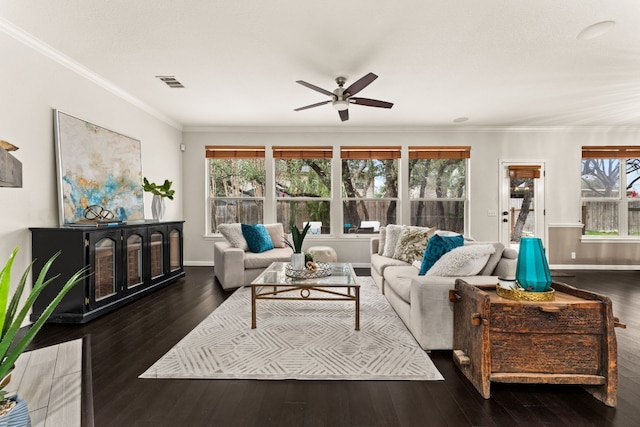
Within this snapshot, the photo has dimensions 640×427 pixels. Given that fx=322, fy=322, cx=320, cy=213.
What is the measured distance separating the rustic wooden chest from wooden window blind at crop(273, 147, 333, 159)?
4367 millimetres

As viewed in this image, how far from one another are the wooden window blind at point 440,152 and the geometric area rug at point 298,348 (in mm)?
3401

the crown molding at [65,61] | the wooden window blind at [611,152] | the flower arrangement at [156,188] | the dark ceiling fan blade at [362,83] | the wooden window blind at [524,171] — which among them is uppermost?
the crown molding at [65,61]

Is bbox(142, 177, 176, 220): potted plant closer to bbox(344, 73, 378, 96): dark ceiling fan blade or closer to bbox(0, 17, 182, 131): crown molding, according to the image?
bbox(0, 17, 182, 131): crown molding

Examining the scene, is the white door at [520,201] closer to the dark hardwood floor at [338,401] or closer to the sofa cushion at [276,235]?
the dark hardwood floor at [338,401]

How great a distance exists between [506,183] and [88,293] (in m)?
6.38

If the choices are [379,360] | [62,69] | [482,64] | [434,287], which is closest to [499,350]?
[434,287]

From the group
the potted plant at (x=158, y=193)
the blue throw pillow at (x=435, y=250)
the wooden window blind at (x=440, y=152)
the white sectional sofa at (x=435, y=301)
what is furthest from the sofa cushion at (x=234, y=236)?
the wooden window blind at (x=440, y=152)

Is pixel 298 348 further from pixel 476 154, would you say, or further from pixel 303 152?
pixel 476 154

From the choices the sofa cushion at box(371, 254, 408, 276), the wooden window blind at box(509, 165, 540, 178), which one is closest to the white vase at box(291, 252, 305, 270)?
the sofa cushion at box(371, 254, 408, 276)

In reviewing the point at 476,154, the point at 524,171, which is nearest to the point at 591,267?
the point at 524,171

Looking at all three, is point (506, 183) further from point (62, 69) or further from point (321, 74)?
point (62, 69)

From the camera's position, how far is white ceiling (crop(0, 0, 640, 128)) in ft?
8.10

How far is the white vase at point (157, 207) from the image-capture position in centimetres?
470

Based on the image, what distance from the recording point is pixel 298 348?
2418 millimetres
